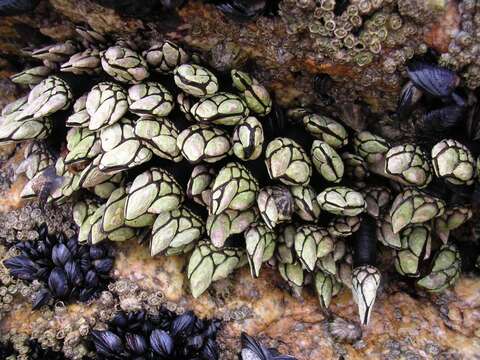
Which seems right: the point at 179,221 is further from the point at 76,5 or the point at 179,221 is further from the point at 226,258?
the point at 76,5

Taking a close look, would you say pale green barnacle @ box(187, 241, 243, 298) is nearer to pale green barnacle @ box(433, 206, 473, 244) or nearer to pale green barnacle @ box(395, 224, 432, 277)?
pale green barnacle @ box(395, 224, 432, 277)

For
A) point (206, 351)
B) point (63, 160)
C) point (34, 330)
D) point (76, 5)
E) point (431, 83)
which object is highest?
point (431, 83)

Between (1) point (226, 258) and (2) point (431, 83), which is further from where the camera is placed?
(1) point (226, 258)

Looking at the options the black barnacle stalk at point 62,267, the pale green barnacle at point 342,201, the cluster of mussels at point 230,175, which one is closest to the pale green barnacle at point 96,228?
the cluster of mussels at point 230,175

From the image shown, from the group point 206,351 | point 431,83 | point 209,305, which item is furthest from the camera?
point 209,305

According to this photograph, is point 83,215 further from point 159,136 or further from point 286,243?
point 286,243

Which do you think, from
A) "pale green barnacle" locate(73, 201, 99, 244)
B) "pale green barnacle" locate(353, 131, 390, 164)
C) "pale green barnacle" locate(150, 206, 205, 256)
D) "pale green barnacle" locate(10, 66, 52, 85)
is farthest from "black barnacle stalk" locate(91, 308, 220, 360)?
"pale green barnacle" locate(10, 66, 52, 85)

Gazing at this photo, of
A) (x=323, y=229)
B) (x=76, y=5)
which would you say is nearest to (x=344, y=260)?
(x=323, y=229)

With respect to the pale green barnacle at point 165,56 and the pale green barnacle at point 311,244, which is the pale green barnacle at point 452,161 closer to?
the pale green barnacle at point 311,244
